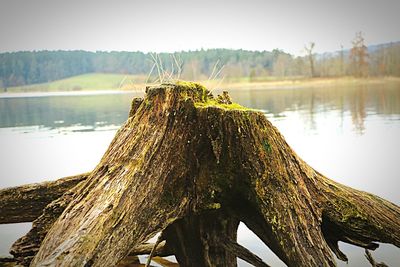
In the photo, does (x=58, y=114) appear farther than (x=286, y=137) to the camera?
Yes

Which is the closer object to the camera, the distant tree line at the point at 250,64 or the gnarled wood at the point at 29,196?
the gnarled wood at the point at 29,196

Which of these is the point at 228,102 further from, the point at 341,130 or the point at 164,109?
the point at 341,130

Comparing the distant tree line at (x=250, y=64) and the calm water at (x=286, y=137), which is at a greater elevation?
the distant tree line at (x=250, y=64)

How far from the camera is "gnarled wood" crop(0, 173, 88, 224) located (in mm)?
2658

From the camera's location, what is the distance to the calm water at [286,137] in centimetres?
512

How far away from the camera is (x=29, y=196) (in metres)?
2.67

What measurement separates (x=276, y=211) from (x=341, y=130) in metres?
5.56

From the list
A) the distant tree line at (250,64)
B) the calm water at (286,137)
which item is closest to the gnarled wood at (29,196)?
the calm water at (286,137)

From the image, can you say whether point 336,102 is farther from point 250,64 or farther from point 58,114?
point 58,114

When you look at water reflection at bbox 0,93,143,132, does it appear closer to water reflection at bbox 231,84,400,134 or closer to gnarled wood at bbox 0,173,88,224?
water reflection at bbox 231,84,400,134

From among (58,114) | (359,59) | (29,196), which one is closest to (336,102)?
(359,59)

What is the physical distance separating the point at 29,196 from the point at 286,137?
468cm

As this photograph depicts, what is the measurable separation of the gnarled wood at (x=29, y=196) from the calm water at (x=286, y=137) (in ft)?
5.26

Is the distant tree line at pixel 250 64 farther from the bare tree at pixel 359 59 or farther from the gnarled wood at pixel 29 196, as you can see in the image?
the gnarled wood at pixel 29 196
